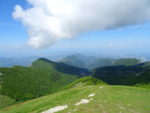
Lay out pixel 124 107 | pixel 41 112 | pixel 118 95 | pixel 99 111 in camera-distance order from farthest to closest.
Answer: pixel 118 95 < pixel 41 112 < pixel 124 107 < pixel 99 111

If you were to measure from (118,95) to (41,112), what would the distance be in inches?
874

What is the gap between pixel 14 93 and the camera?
638ft

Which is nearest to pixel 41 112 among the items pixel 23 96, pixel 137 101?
pixel 137 101

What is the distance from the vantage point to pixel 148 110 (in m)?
38.1

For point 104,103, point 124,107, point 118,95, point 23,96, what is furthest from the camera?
point 23,96

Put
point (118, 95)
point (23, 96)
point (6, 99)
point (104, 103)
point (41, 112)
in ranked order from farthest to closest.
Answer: point (23, 96) → point (6, 99) → point (118, 95) → point (41, 112) → point (104, 103)

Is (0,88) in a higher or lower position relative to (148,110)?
higher

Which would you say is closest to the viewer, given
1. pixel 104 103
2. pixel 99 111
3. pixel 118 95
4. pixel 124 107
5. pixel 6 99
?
pixel 99 111

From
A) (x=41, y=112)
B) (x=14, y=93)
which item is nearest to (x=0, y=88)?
(x=14, y=93)

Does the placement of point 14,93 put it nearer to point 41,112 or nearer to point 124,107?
point 41,112

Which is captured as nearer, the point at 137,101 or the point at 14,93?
the point at 137,101

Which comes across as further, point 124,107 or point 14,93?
point 14,93

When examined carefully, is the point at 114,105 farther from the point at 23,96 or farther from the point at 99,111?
the point at 23,96

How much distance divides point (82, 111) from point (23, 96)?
555 ft
